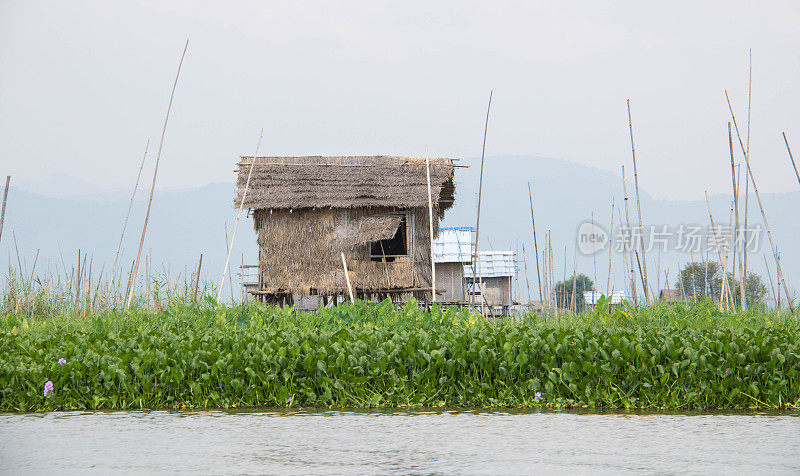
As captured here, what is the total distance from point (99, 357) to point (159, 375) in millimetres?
596

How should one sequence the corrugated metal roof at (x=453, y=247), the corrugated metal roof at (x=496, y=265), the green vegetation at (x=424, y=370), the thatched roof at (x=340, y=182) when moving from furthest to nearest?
the corrugated metal roof at (x=496, y=265) → the corrugated metal roof at (x=453, y=247) → the thatched roof at (x=340, y=182) → the green vegetation at (x=424, y=370)

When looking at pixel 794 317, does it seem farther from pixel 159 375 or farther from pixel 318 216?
pixel 318 216

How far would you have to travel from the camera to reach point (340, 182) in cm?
1535

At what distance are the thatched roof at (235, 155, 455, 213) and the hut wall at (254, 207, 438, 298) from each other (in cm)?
34

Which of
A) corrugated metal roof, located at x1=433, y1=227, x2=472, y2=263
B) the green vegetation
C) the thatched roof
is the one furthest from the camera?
corrugated metal roof, located at x1=433, y1=227, x2=472, y2=263

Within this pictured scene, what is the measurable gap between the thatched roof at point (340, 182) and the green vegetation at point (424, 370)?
27.0 feet

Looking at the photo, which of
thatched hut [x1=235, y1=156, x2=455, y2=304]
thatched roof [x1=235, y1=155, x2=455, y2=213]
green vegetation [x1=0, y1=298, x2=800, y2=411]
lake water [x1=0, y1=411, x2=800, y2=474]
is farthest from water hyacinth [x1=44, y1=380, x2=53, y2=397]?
thatched hut [x1=235, y1=156, x2=455, y2=304]

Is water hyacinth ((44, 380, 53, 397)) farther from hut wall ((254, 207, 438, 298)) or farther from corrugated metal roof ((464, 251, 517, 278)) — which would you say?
corrugated metal roof ((464, 251, 517, 278))

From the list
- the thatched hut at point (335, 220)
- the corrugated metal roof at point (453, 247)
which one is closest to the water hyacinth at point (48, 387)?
the thatched hut at point (335, 220)

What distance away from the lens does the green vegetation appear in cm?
618

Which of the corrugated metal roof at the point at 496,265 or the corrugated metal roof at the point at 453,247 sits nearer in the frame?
the corrugated metal roof at the point at 453,247

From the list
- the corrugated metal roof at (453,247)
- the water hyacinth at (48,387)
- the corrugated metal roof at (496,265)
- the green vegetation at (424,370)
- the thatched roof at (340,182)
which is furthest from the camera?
the corrugated metal roof at (496,265)

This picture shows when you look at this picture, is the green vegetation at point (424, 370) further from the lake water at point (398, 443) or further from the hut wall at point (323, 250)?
the hut wall at point (323, 250)

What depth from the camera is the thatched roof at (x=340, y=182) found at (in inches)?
592
